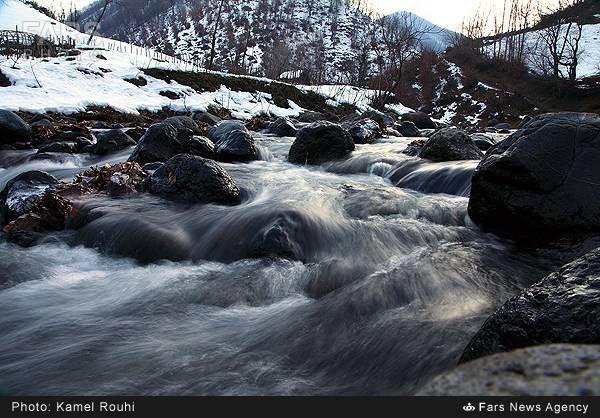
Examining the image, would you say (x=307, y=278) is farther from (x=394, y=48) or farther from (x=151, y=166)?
(x=394, y=48)

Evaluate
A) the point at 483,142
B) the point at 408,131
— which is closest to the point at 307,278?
the point at 483,142

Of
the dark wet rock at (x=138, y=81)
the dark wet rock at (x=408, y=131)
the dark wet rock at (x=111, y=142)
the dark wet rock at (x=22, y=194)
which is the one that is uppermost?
the dark wet rock at (x=138, y=81)

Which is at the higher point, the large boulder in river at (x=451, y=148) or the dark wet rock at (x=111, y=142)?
the large boulder in river at (x=451, y=148)

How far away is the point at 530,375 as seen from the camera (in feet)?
2.80

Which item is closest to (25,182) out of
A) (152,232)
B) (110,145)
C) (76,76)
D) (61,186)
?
(61,186)

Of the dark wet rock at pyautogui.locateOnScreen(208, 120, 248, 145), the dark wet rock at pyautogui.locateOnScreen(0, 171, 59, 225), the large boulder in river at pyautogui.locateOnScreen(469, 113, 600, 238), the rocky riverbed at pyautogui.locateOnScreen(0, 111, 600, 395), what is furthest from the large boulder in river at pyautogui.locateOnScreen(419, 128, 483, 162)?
the dark wet rock at pyautogui.locateOnScreen(0, 171, 59, 225)

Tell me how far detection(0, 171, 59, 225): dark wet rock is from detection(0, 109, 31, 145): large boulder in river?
4.78 metres

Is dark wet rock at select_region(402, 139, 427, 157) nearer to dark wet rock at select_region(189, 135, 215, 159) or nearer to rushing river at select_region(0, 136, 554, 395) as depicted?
rushing river at select_region(0, 136, 554, 395)

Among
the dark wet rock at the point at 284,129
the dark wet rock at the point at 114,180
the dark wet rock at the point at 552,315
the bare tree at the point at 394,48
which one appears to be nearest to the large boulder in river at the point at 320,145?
the dark wet rock at the point at 114,180

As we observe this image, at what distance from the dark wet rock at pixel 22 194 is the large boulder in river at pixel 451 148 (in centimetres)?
592

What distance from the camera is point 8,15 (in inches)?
1204

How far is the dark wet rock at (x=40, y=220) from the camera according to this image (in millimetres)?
3852
